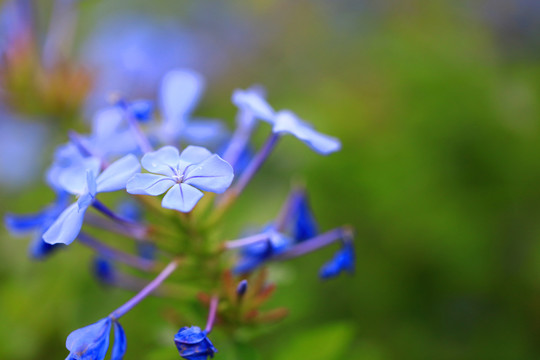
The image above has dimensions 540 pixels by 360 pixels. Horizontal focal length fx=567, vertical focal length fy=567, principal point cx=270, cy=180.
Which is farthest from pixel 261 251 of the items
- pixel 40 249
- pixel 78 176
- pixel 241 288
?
pixel 40 249

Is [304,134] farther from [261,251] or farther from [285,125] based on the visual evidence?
[261,251]

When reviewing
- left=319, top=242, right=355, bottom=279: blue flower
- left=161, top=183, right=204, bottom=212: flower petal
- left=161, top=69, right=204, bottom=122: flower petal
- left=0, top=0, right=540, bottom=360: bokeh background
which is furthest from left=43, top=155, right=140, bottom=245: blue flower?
left=0, top=0, right=540, bottom=360: bokeh background

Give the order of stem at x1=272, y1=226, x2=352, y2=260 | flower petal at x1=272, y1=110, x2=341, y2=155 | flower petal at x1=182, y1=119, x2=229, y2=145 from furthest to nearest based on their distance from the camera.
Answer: flower petal at x1=182, y1=119, x2=229, y2=145 → stem at x1=272, y1=226, x2=352, y2=260 → flower petal at x1=272, y1=110, x2=341, y2=155

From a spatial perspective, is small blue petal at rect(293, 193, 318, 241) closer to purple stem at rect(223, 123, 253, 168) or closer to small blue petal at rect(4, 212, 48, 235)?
purple stem at rect(223, 123, 253, 168)

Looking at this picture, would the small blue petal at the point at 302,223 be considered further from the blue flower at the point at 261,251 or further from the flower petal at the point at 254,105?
the flower petal at the point at 254,105

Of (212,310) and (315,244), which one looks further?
(315,244)

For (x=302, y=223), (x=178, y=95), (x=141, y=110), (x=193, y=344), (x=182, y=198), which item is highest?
(x=178, y=95)

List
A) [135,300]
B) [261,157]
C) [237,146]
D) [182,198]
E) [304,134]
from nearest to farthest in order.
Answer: [182,198] → [135,300] → [304,134] → [261,157] → [237,146]
